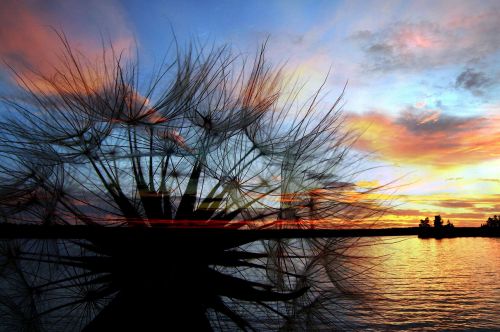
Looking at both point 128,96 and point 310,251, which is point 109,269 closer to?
point 128,96

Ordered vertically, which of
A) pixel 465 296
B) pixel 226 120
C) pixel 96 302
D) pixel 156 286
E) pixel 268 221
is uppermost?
pixel 226 120

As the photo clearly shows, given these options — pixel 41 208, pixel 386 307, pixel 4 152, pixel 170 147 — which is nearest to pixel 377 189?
pixel 170 147

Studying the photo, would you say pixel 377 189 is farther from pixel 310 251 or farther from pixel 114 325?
pixel 114 325

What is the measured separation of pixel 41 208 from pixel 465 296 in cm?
4035

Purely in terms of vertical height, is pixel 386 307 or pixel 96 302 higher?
pixel 96 302

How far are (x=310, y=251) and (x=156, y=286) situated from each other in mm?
2831

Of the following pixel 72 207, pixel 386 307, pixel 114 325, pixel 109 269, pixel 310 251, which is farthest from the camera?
pixel 386 307

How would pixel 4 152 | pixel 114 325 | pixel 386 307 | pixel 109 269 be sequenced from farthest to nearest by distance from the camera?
pixel 386 307, pixel 4 152, pixel 109 269, pixel 114 325

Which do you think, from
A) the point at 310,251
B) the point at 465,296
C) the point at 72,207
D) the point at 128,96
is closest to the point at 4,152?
the point at 72,207

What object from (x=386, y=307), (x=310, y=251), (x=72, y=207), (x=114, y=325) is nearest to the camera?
(x=114, y=325)

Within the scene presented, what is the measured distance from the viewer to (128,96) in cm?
582

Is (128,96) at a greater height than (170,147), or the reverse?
(128,96)

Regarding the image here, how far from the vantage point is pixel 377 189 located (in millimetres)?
6723

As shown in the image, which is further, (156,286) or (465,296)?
(465,296)
